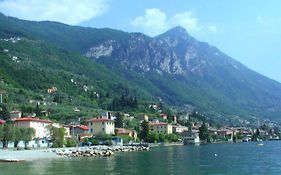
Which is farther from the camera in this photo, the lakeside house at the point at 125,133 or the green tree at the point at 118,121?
the green tree at the point at 118,121

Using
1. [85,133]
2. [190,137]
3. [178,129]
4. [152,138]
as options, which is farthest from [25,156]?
[178,129]

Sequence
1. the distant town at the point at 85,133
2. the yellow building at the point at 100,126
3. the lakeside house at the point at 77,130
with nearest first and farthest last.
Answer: the distant town at the point at 85,133
the lakeside house at the point at 77,130
the yellow building at the point at 100,126

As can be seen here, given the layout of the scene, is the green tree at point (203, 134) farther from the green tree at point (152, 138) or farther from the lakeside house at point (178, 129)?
the green tree at point (152, 138)

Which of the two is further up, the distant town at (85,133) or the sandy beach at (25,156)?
the distant town at (85,133)

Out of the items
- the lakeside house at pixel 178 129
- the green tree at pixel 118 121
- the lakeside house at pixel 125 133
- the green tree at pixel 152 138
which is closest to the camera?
the lakeside house at pixel 125 133

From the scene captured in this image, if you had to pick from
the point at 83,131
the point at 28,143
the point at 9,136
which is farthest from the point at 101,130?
the point at 9,136

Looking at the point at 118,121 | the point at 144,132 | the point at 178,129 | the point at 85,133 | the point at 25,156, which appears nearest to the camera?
the point at 25,156

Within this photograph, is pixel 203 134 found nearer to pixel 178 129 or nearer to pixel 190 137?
pixel 190 137

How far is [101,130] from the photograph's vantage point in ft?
453

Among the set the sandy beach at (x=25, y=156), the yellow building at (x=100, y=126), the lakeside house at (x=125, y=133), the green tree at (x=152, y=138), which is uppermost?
the yellow building at (x=100, y=126)

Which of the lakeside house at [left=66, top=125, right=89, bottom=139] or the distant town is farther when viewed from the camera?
the lakeside house at [left=66, top=125, right=89, bottom=139]

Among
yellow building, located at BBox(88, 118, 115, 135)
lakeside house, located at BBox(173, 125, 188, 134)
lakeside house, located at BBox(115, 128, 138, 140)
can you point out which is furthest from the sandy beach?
lakeside house, located at BBox(173, 125, 188, 134)

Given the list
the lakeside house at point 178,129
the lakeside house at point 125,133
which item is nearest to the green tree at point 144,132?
the lakeside house at point 125,133

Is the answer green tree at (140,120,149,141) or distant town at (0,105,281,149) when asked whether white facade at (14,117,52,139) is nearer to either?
distant town at (0,105,281,149)
